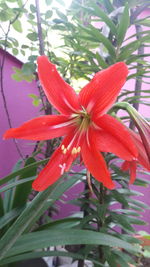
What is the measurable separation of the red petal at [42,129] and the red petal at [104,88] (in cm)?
7

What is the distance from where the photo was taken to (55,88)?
380mm

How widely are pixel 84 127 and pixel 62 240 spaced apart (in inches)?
11.7

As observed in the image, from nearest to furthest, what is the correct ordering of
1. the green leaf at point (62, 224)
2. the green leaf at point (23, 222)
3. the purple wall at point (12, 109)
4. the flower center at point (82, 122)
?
the green leaf at point (23, 222) → the flower center at point (82, 122) → the green leaf at point (62, 224) → the purple wall at point (12, 109)

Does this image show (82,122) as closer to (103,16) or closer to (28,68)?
(103,16)

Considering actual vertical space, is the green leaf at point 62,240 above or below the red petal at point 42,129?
below

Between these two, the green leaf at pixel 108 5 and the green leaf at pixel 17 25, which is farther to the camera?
the green leaf at pixel 17 25

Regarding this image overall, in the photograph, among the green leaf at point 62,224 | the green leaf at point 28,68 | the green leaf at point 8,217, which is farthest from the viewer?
the green leaf at point 28,68

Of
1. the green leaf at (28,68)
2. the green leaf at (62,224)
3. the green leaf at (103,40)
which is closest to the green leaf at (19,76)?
the green leaf at (28,68)

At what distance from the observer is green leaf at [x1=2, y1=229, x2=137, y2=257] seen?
52 centimetres

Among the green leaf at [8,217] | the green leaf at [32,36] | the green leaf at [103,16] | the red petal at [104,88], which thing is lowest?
the green leaf at [8,217]

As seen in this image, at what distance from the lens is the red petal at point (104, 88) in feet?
1.08

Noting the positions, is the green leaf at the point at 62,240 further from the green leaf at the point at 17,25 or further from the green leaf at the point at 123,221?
the green leaf at the point at 17,25

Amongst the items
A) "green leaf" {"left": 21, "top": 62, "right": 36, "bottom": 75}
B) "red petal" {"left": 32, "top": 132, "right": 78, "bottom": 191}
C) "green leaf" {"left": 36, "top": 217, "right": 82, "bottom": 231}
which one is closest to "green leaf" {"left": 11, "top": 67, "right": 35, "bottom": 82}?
"green leaf" {"left": 21, "top": 62, "right": 36, "bottom": 75}

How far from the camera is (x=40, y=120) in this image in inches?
15.4
